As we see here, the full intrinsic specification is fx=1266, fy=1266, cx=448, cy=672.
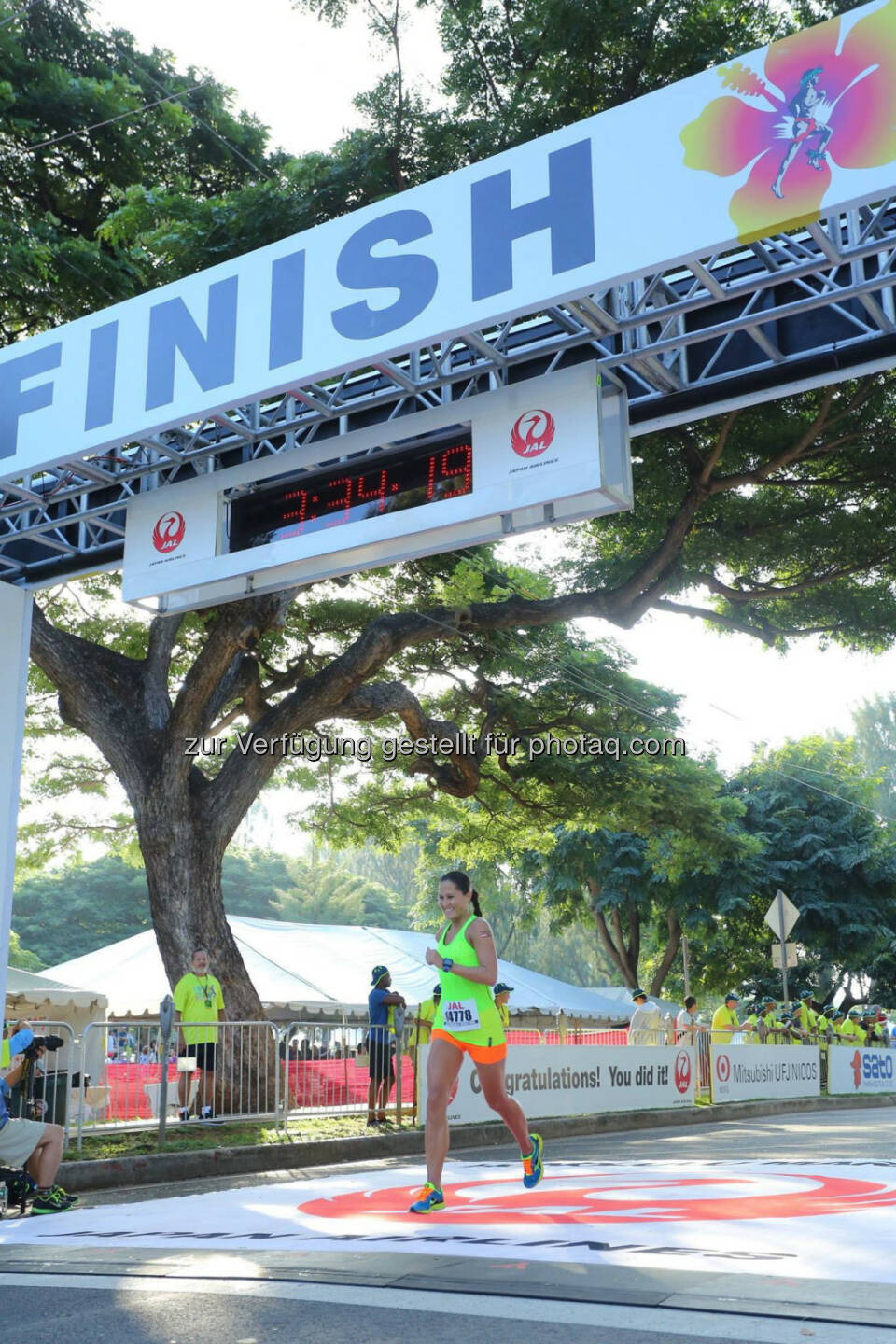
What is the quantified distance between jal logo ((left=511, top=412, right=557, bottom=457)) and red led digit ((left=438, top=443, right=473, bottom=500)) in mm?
449

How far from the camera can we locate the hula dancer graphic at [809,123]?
747 cm

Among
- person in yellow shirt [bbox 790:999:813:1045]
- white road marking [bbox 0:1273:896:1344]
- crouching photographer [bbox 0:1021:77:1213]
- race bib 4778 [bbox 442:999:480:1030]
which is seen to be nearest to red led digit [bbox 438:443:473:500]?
race bib 4778 [bbox 442:999:480:1030]

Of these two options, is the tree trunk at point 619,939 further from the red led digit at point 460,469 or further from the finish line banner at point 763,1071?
the red led digit at point 460,469

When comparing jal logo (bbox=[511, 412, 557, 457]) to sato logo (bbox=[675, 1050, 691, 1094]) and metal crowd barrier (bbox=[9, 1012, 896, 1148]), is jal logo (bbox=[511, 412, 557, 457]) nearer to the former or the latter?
metal crowd barrier (bbox=[9, 1012, 896, 1148])

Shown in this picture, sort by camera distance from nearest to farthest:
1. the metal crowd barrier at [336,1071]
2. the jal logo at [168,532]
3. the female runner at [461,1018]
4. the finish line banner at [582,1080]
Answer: the female runner at [461,1018]
the jal logo at [168,532]
the metal crowd barrier at [336,1071]
the finish line banner at [582,1080]

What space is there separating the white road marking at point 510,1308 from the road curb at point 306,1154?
5188 millimetres

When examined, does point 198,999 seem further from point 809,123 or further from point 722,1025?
point 722,1025

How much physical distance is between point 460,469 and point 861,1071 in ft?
68.1

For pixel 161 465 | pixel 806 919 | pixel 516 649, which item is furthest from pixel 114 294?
pixel 806 919

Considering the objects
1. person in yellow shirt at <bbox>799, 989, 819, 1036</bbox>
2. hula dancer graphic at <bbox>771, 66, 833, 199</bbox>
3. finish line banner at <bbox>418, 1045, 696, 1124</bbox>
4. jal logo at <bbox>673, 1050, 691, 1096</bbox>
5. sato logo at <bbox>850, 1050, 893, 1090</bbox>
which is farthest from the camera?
sato logo at <bbox>850, 1050, 893, 1090</bbox>

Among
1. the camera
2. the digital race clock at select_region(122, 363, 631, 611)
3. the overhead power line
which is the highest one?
the overhead power line

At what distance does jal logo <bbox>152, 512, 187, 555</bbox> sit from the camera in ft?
36.5

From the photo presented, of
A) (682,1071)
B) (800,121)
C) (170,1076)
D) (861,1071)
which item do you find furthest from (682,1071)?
(800,121)

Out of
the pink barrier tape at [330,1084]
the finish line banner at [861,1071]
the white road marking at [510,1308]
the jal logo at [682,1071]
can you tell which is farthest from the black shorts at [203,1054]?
the finish line banner at [861,1071]
